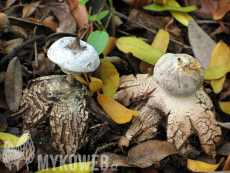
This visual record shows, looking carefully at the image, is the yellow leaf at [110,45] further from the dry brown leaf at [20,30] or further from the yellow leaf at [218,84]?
the yellow leaf at [218,84]

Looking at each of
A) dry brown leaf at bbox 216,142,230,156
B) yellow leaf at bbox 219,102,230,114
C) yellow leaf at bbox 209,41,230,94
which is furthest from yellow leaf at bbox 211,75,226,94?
dry brown leaf at bbox 216,142,230,156

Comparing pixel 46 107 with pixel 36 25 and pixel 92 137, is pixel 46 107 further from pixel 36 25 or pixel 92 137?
pixel 36 25

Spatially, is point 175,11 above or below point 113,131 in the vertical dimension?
above

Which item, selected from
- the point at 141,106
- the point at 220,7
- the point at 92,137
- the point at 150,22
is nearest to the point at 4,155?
the point at 92,137

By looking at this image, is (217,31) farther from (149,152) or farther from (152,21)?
(149,152)

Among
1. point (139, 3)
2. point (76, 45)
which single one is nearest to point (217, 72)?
point (139, 3)

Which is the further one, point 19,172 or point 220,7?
point 220,7

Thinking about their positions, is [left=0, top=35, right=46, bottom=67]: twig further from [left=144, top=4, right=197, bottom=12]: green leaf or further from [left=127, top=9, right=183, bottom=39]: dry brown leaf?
[left=144, top=4, right=197, bottom=12]: green leaf
